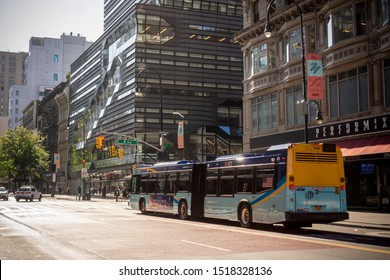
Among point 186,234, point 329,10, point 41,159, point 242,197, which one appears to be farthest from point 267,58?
point 41,159

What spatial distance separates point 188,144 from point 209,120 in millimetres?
5799

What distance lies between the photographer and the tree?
313ft

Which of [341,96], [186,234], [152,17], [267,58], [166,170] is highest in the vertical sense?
[152,17]

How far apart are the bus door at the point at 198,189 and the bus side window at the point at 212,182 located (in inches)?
16.0

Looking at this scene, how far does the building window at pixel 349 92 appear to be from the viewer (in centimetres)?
2944

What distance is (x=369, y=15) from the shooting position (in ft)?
95.6

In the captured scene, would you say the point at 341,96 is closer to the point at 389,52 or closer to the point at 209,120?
the point at 389,52

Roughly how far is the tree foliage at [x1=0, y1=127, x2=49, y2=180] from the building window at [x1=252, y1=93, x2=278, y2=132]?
222ft

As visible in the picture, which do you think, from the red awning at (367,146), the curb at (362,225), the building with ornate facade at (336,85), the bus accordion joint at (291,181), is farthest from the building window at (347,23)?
the bus accordion joint at (291,181)

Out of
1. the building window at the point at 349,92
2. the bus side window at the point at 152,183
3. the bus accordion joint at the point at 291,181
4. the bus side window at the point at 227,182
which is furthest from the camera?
the building window at the point at 349,92

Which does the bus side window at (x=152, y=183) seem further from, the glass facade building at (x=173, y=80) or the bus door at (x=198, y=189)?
the glass facade building at (x=173, y=80)

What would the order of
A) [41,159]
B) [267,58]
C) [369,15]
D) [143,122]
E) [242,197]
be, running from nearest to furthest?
[242,197] < [369,15] < [267,58] < [143,122] < [41,159]

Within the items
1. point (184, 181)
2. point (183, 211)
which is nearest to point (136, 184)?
point (184, 181)

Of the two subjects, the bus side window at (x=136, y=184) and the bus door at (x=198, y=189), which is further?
the bus side window at (x=136, y=184)
